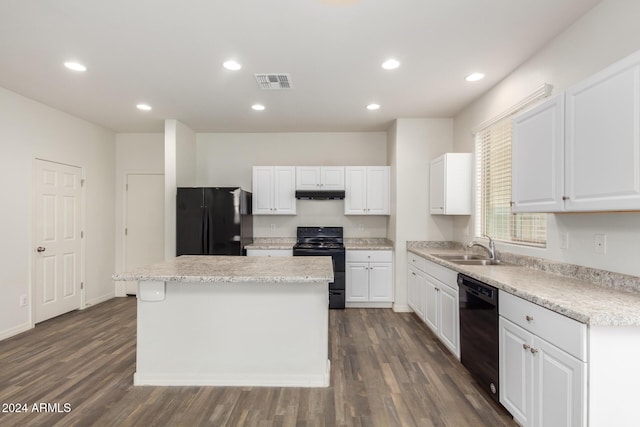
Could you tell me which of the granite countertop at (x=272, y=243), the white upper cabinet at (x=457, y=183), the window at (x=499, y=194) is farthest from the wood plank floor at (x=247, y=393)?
the granite countertop at (x=272, y=243)

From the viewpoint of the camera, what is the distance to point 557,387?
1500 millimetres

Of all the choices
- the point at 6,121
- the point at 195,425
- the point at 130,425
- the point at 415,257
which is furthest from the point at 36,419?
the point at 415,257

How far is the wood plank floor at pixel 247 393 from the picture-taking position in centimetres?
201

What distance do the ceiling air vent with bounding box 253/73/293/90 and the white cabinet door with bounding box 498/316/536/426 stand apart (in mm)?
2689

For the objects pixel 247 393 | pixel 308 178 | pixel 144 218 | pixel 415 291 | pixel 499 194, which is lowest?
pixel 247 393

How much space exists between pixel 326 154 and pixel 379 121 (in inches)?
39.9

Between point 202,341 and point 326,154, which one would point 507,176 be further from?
point 202,341

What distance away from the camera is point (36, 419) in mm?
2010

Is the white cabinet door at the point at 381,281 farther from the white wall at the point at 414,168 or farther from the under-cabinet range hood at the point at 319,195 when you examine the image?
the under-cabinet range hood at the point at 319,195

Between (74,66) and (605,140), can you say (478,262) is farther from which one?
(74,66)

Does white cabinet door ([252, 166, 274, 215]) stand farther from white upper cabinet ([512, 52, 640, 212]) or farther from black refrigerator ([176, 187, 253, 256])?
white upper cabinet ([512, 52, 640, 212])

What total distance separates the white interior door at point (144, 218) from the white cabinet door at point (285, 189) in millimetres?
1954

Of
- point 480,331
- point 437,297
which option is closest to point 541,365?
point 480,331

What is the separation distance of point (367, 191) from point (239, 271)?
9.15 ft
